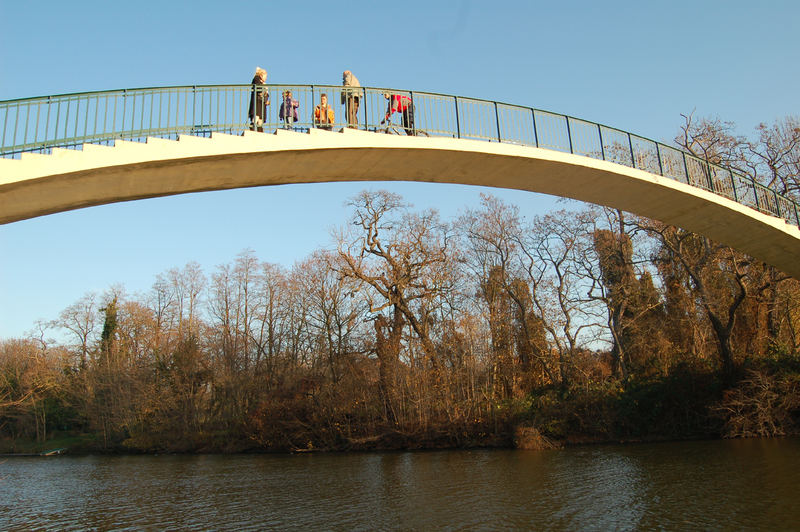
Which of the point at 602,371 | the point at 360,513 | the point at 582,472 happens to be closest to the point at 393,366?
the point at 602,371

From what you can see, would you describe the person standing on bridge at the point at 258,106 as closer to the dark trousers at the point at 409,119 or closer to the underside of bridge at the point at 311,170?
the underside of bridge at the point at 311,170

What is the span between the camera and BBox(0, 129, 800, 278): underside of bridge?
7.88 metres

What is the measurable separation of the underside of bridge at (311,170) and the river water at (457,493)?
20.8ft

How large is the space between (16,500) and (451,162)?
15549 millimetres

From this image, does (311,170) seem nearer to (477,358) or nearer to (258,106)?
(258,106)

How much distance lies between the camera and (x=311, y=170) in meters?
9.87

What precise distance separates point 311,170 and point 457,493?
26.5ft

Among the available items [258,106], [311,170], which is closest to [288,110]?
[258,106]

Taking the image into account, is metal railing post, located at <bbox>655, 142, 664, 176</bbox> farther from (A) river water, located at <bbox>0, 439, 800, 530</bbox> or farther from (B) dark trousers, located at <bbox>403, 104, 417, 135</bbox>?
(A) river water, located at <bbox>0, 439, 800, 530</bbox>

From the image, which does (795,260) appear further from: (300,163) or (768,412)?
(300,163)

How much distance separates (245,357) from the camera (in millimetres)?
33250

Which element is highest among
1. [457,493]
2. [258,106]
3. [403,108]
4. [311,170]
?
[403,108]

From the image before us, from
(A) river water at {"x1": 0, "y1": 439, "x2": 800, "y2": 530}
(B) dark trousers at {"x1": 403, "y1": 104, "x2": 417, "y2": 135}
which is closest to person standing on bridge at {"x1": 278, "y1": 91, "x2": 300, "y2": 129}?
(B) dark trousers at {"x1": 403, "y1": 104, "x2": 417, "y2": 135}

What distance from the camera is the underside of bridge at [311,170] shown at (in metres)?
7.88
